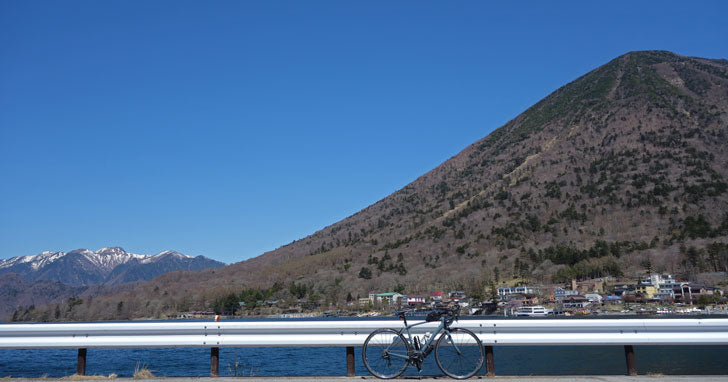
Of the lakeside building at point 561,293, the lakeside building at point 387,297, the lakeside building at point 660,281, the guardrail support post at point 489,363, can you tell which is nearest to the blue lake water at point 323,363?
the guardrail support post at point 489,363

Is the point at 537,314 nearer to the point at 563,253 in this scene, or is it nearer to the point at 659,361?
the point at 563,253

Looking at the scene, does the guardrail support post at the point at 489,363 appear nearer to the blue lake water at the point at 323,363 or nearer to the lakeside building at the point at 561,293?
the blue lake water at the point at 323,363

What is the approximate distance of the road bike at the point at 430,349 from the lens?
10461 millimetres

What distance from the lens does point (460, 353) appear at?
34.1ft

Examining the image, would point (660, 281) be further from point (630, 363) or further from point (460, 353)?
point (460, 353)

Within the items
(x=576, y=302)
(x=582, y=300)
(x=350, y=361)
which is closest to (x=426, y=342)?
(x=350, y=361)

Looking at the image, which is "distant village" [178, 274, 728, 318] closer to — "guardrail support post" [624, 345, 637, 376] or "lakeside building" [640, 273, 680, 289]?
"lakeside building" [640, 273, 680, 289]

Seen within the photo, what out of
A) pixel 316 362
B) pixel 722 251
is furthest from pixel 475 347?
pixel 722 251

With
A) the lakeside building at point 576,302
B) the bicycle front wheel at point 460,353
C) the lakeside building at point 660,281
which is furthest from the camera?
the lakeside building at point 660,281

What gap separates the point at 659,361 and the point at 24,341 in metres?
26.9

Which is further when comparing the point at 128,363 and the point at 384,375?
the point at 128,363

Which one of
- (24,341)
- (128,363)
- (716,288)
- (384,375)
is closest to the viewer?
(384,375)

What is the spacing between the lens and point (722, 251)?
146750mm

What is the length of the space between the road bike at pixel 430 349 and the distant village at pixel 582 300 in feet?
354
